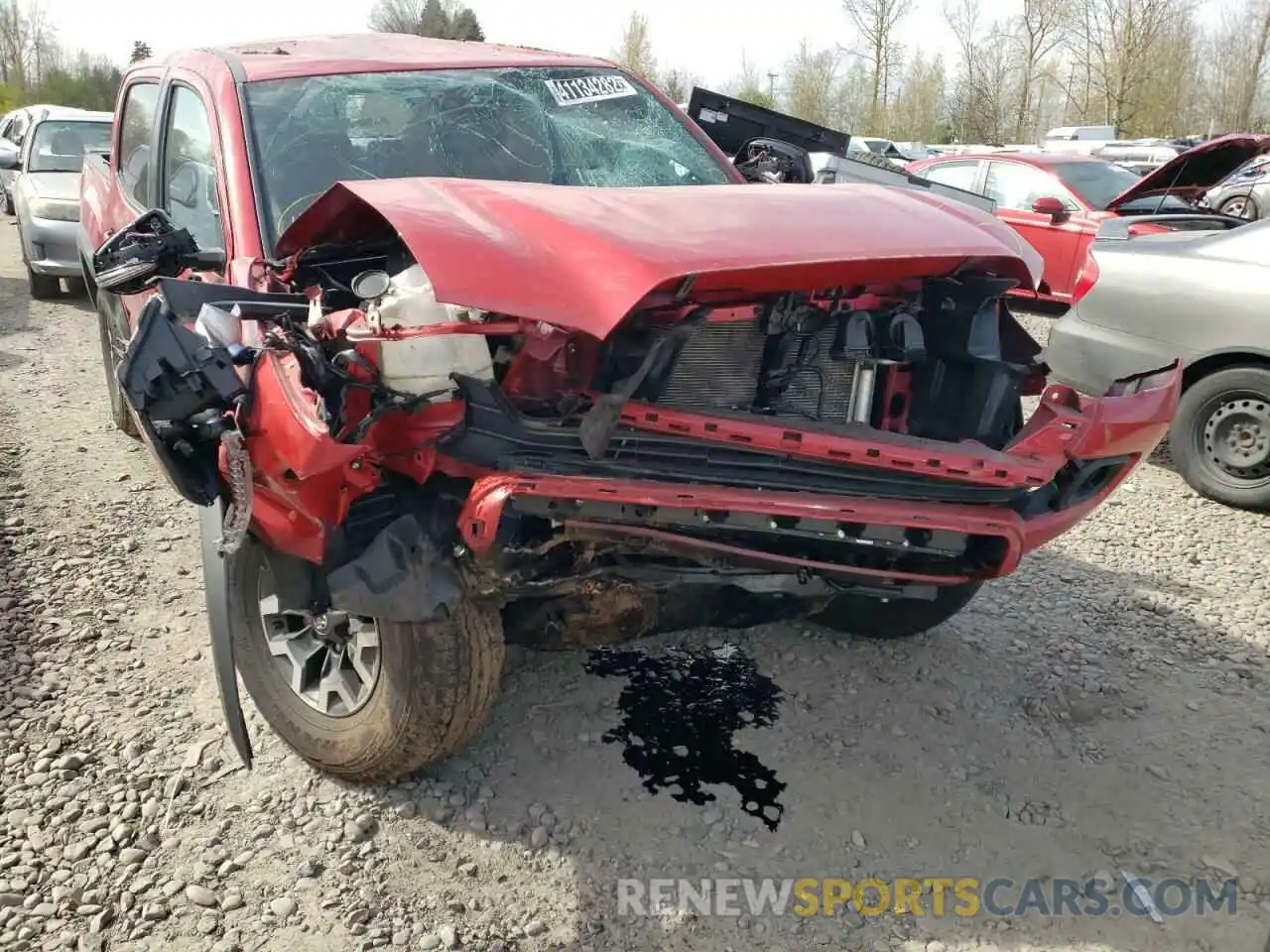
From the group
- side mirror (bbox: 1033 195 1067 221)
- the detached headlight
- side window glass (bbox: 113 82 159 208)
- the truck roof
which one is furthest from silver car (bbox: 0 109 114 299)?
side mirror (bbox: 1033 195 1067 221)

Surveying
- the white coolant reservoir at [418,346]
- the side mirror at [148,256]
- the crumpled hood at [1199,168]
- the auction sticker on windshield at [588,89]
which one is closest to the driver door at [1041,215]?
the crumpled hood at [1199,168]

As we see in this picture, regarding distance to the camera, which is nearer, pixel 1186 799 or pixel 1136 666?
pixel 1186 799

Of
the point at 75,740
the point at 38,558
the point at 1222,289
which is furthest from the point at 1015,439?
the point at 38,558

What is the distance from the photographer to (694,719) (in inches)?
124

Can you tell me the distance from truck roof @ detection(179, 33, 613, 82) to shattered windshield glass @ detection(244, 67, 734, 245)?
6 cm

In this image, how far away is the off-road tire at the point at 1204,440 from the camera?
490 centimetres

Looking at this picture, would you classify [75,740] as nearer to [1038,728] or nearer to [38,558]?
[38,558]

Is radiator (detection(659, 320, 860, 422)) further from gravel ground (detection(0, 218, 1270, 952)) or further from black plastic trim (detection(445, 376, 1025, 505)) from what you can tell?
gravel ground (detection(0, 218, 1270, 952))

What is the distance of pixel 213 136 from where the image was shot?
315 centimetres

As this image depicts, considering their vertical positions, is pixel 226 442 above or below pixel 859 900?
above

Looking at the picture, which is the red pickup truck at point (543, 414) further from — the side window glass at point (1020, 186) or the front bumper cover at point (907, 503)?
the side window glass at point (1020, 186)

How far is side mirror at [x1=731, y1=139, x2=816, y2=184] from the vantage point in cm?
432

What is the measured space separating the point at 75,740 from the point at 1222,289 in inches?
204

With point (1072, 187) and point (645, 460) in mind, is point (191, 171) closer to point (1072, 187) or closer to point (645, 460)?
point (645, 460)
